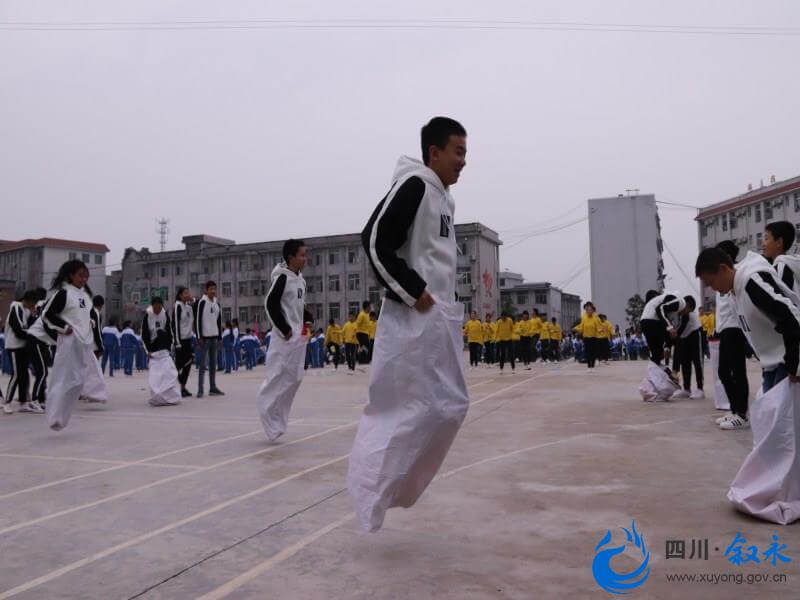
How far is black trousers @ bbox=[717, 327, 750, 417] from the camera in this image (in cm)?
688

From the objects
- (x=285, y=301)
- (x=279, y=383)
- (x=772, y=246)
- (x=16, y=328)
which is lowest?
(x=279, y=383)

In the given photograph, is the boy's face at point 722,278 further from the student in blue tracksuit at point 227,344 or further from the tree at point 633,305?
the tree at point 633,305

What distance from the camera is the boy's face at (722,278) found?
4090 millimetres

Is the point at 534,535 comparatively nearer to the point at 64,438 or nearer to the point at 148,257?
the point at 64,438

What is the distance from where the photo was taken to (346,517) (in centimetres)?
362

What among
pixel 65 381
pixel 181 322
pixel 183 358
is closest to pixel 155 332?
pixel 181 322

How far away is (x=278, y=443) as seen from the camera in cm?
636

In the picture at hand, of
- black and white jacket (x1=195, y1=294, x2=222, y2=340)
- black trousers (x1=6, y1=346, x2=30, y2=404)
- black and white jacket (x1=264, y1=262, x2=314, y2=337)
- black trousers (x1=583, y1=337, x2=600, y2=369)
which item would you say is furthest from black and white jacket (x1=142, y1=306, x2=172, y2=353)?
black trousers (x1=583, y1=337, x2=600, y2=369)

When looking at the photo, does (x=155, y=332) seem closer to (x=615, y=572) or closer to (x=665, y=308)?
(x=665, y=308)

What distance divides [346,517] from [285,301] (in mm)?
3567

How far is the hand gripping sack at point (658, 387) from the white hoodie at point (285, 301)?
17.9 ft

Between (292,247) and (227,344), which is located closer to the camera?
(292,247)

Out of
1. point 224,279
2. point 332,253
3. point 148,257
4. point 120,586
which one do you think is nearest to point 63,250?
point 148,257

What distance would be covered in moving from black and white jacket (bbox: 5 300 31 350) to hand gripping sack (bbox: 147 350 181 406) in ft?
6.24
